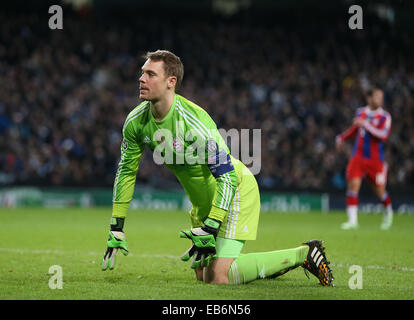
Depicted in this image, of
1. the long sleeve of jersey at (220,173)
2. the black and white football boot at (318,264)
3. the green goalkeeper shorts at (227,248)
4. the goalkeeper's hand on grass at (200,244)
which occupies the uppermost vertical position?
the long sleeve of jersey at (220,173)

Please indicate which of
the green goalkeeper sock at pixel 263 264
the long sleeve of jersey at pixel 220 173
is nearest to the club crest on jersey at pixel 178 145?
the long sleeve of jersey at pixel 220 173

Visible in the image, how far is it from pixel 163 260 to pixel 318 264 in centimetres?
274

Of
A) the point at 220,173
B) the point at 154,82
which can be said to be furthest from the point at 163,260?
the point at 154,82

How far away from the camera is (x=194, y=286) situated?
6383mm

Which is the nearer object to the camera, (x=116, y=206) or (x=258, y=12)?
(x=116, y=206)

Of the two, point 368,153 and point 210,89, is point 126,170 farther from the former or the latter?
point 210,89

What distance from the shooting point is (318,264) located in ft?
21.7

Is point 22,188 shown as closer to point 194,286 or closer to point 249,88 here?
point 249,88

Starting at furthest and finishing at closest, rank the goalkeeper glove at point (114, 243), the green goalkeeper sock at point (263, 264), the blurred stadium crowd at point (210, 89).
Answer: the blurred stadium crowd at point (210, 89), the green goalkeeper sock at point (263, 264), the goalkeeper glove at point (114, 243)

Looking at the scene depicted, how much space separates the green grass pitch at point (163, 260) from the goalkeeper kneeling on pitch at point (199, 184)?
0.71 ft

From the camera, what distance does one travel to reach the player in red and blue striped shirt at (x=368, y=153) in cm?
1424

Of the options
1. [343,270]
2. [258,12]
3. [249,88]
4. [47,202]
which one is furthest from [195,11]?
[343,270]

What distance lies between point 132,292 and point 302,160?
55.4 ft

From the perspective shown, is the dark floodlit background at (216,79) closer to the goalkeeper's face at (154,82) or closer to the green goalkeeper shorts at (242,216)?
the green goalkeeper shorts at (242,216)
